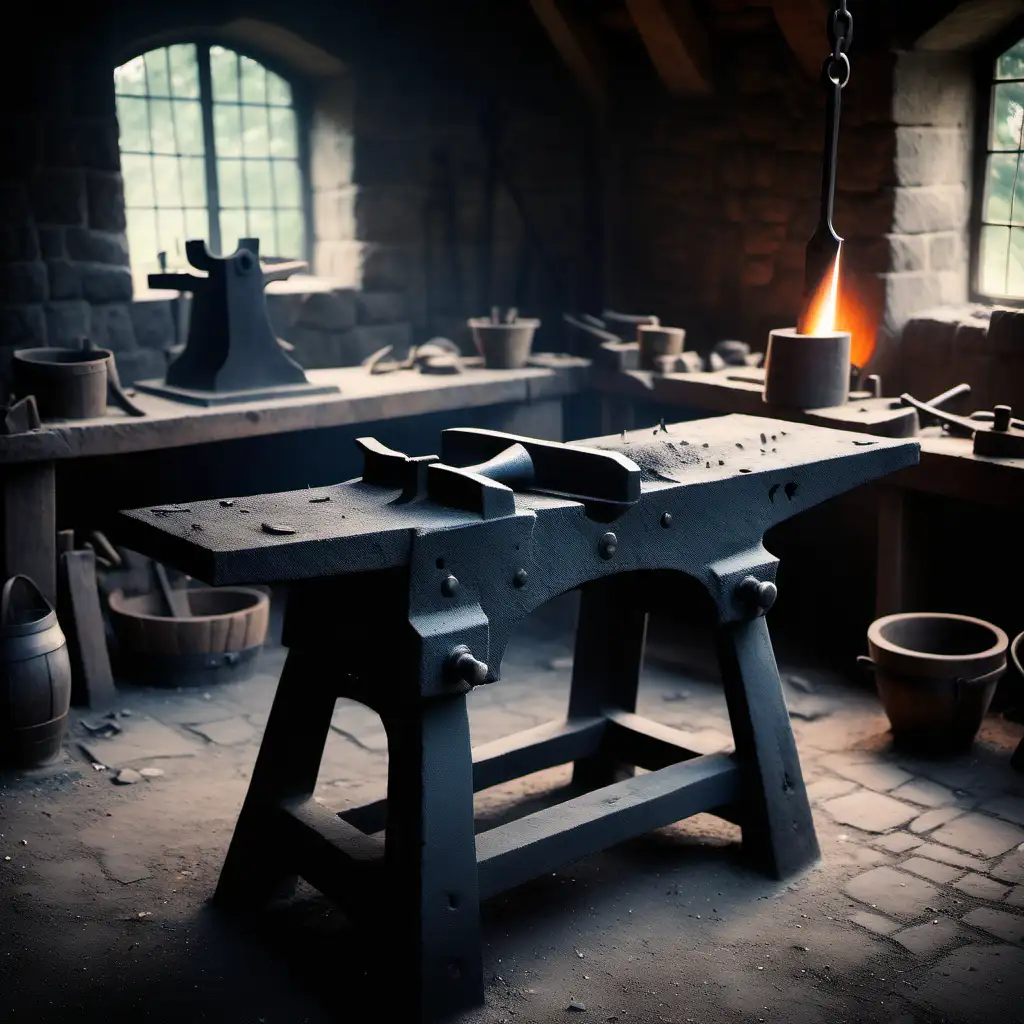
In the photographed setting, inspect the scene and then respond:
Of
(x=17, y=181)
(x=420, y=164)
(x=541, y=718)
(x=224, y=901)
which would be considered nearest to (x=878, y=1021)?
(x=224, y=901)

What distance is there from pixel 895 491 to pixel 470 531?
2.19 meters

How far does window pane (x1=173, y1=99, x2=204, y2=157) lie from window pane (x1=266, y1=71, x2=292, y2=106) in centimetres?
39

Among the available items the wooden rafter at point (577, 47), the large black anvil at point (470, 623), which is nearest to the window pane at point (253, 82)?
the wooden rafter at point (577, 47)

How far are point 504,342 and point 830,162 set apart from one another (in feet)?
6.40

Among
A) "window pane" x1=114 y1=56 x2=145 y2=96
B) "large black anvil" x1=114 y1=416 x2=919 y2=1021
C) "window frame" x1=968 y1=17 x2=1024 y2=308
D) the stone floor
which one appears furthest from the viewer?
"window pane" x1=114 y1=56 x2=145 y2=96

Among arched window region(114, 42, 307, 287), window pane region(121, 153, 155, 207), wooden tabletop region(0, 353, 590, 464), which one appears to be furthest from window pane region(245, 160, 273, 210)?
wooden tabletop region(0, 353, 590, 464)

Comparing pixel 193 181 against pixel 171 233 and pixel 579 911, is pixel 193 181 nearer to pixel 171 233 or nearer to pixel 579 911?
pixel 171 233

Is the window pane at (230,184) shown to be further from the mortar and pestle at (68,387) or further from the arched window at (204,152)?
the mortar and pestle at (68,387)

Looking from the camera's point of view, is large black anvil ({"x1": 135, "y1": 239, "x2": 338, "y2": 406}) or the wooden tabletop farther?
large black anvil ({"x1": 135, "y1": 239, "x2": 338, "y2": 406})

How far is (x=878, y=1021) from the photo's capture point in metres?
2.72

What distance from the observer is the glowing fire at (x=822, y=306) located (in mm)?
3824

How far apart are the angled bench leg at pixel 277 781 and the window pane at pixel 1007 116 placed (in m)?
3.43

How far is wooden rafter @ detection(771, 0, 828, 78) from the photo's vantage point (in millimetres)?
4734

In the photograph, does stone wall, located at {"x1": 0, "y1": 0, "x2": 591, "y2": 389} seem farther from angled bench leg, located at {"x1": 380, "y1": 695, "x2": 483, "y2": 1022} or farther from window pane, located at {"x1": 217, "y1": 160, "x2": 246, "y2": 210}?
angled bench leg, located at {"x1": 380, "y1": 695, "x2": 483, "y2": 1022}
